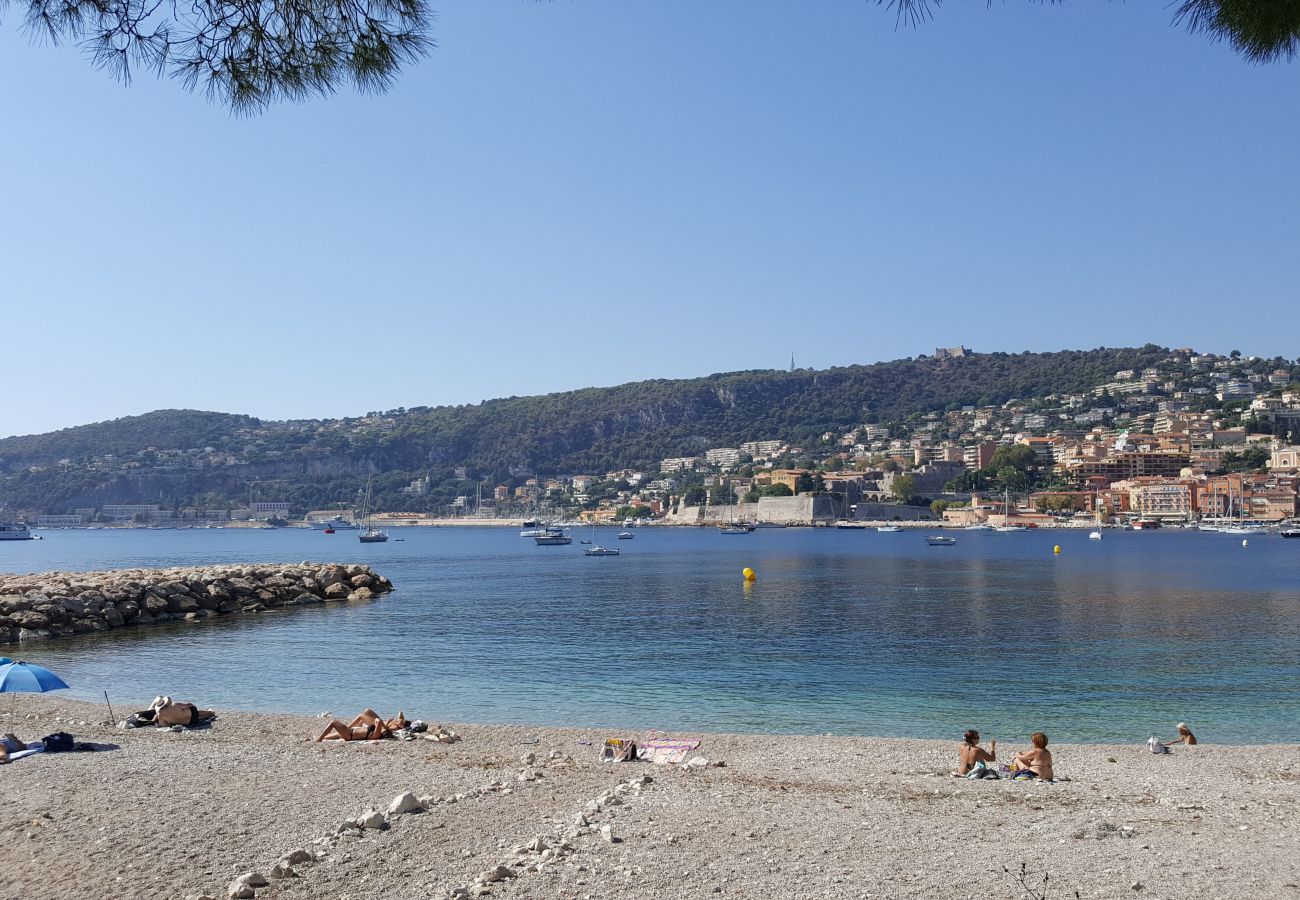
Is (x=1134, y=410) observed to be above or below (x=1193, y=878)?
above

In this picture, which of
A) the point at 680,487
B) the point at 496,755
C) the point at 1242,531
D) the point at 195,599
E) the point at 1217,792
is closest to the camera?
the point at 1217,792

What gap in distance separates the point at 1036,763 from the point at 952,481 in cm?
15271

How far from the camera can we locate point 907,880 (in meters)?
6.02

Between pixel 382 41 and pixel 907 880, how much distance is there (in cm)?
565

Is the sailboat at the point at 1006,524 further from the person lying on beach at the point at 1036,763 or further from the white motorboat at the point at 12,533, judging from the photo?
the person lying on beach at the point at 1036,763

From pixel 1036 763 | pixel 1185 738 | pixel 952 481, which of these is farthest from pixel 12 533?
pixel 952 481

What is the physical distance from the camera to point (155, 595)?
1104 inches

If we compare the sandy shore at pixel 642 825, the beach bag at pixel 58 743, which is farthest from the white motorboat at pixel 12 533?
the sandy shore at pixel 642 825

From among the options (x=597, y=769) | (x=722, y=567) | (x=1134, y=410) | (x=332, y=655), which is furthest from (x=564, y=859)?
(x=1134, y=410)

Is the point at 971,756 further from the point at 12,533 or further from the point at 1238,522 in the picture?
the point at 1238,522

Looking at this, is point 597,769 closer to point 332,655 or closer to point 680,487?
point 332,655

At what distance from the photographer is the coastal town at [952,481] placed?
133 metres

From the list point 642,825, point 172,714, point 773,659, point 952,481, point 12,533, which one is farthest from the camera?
point 952,481

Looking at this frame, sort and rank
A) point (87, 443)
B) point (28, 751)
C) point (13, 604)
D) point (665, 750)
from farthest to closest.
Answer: point (87, 443), point (13, 604), point (665, 750), point (28, 751)
